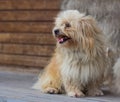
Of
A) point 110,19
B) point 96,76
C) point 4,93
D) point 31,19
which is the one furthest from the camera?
point 31,19

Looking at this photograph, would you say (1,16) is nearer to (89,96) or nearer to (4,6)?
(4,6)

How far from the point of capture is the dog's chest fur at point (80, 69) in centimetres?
382

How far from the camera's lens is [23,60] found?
6160 mm

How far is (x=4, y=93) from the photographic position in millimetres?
4176

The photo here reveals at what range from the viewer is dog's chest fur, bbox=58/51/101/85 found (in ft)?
12.5

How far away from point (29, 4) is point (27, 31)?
1.33 feet

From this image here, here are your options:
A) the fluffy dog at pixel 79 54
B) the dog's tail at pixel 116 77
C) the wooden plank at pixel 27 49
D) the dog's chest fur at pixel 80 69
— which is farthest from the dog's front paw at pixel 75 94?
the wooden plank at pixel 27 49

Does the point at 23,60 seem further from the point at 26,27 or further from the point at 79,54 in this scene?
the point at 79,54

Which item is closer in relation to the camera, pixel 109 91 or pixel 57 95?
→ pixel 57 95

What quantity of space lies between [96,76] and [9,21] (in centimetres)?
275

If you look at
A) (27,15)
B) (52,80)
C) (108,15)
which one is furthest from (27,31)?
(52,80)

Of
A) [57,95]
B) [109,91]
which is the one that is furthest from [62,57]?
[109,91]

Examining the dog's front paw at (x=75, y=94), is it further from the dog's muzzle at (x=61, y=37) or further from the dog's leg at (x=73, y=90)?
the dog's muzzle at (x=61, y=37)

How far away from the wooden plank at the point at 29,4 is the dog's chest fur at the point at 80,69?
6.21 feet
